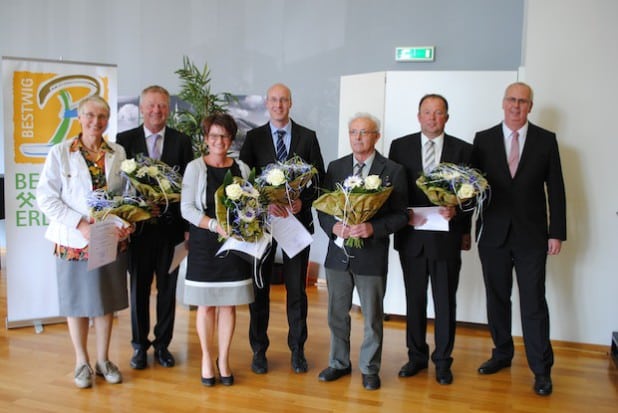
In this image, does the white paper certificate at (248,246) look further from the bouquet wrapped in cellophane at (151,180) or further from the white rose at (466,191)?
the white rose at (466,191)

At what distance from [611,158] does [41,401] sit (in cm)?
419

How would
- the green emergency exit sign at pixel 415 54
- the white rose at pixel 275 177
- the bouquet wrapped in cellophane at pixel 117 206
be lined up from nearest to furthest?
the white rose at pixel 275 177, the bouquet wrapped in cellophane at pixel 117 206, the green emergency exit sign at pixel 415 54

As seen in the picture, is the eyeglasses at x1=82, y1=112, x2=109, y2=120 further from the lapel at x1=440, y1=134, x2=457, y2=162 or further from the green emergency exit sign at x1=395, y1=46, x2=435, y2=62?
the green emergency exit sign at x1=395, y1=46, x2=435, y2=62

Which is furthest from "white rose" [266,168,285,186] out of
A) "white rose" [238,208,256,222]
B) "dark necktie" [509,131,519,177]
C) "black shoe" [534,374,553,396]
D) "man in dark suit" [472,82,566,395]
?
"black shoe" [534,374,553,396]

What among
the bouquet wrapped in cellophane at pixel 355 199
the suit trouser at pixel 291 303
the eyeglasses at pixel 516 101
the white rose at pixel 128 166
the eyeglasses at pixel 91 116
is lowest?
the suit trouser at pixel 291 303

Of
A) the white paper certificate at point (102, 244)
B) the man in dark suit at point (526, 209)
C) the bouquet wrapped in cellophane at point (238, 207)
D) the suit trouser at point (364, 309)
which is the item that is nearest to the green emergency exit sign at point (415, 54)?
the man in dark suit at point (526, 209)

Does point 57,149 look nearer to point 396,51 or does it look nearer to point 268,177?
point 268,177

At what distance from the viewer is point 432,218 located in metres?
3.43

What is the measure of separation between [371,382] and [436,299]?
0.67 metres

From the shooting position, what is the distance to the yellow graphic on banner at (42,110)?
4516mm

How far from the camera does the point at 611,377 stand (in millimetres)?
3844

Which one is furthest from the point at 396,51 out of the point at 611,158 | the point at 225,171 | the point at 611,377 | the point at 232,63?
the point at 611,377

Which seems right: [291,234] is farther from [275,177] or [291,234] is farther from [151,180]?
[151,180]

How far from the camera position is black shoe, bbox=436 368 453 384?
11.8ft
